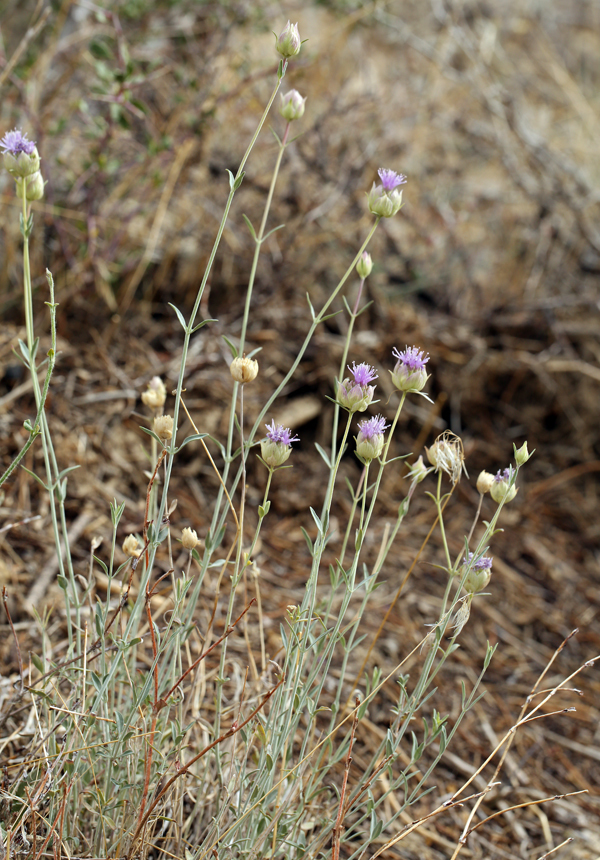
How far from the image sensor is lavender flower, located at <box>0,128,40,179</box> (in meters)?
1.03

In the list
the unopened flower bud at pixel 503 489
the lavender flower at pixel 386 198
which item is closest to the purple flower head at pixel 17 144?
the lavender flower at pixel 386 198

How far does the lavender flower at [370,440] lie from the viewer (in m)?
1.12

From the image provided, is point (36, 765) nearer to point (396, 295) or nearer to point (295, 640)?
point (295, 640)

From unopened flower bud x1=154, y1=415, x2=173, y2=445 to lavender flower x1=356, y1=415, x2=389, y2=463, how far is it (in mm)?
338

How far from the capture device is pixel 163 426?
1.17 m

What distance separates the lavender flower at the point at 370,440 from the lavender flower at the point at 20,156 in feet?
2.23

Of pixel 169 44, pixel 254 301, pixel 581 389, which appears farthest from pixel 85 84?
pixel 581 389

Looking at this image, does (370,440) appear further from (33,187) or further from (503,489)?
(33,187)

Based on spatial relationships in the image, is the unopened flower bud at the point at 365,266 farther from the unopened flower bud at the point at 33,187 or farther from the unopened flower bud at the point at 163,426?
Answer: the unopened flower bud at the point at 33,187

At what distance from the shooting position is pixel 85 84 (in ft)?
9.33

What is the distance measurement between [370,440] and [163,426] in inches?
14.6

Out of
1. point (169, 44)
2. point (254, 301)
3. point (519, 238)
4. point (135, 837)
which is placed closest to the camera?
point (135, 837)

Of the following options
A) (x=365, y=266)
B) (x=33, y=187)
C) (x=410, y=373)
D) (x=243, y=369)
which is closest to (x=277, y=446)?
(x=243, y=369)

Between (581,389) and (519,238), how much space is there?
3.51 feet
